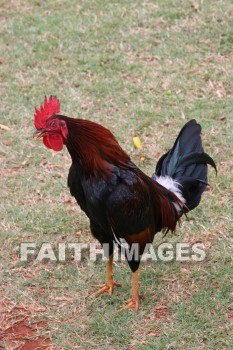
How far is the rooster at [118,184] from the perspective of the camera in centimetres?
397

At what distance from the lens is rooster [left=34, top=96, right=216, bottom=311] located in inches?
156

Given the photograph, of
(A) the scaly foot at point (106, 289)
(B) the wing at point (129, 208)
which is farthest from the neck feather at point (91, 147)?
(A) the scaly foot at point (106, 289)

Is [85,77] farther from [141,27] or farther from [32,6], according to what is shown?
[32,6]

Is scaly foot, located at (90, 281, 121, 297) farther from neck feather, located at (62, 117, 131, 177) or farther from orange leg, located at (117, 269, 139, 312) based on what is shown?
neck feather, located at (62, 117, 131, 177)

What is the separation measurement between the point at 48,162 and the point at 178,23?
2.92 m

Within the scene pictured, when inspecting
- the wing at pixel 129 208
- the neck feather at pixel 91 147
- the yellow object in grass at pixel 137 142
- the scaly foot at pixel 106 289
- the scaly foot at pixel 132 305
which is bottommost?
the scaly foot at pixel 132 305

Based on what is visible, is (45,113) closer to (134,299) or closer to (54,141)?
(54,141)

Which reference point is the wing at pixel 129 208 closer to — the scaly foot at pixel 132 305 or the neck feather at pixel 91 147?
the neck feather at pixel 91 147

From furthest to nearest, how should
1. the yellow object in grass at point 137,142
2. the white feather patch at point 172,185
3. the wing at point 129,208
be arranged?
the yellow object in grass at point 137,142, the white feather patch at point 172,185, the wing at point 129,208

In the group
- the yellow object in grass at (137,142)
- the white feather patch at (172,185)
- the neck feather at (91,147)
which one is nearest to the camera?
the neck feather at (91,147)

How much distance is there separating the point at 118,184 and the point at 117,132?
2474mm

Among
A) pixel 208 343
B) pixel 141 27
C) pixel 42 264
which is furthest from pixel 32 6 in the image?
pixel 208 343

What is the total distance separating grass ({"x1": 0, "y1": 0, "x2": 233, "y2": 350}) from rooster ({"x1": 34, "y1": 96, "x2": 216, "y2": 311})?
34cm

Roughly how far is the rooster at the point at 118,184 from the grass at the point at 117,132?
1.10 feet
